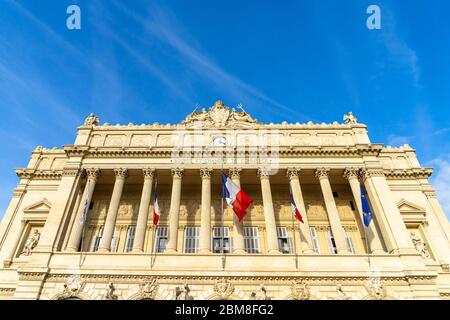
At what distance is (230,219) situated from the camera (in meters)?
24.9

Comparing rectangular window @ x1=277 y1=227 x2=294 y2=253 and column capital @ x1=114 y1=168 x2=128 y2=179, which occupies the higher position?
column capital @ x1=114 y1=168 x2=128 y2=179

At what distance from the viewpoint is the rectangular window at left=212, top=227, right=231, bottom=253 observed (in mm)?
23073

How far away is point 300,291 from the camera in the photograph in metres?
18.6

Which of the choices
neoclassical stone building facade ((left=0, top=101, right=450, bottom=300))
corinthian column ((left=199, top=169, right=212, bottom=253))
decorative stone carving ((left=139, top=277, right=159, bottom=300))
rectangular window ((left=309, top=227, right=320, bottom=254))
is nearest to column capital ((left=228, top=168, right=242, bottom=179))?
neoclassical stone building facade ((left=0, top=101, right=450, bottom=300))

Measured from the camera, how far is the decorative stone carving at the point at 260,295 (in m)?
18.2

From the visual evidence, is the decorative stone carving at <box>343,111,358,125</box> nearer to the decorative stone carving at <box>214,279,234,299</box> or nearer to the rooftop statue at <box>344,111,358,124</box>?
the rooftop statue at <box>344,111,358,124</box>

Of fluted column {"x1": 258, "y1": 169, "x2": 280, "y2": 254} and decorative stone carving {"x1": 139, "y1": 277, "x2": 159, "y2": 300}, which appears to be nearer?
decorative stone carving {"x1": 139, "y1": 277, "x2": 159, "y2": 300}

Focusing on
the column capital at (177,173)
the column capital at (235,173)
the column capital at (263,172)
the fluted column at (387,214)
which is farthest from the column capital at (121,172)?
the fluted column at (387,214)

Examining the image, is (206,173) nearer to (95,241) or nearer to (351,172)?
(95,241)

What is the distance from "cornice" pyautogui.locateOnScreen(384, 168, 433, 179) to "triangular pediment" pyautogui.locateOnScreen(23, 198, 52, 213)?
28.3 meters

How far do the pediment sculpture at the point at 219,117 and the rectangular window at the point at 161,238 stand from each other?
936 centimetres

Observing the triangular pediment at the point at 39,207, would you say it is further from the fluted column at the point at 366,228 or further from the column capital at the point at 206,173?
the fluted column at the point at 366,228

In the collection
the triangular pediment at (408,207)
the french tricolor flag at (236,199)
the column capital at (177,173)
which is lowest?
the french tricolor flag at (236,199)

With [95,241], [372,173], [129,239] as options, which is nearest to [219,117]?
[129,239]
